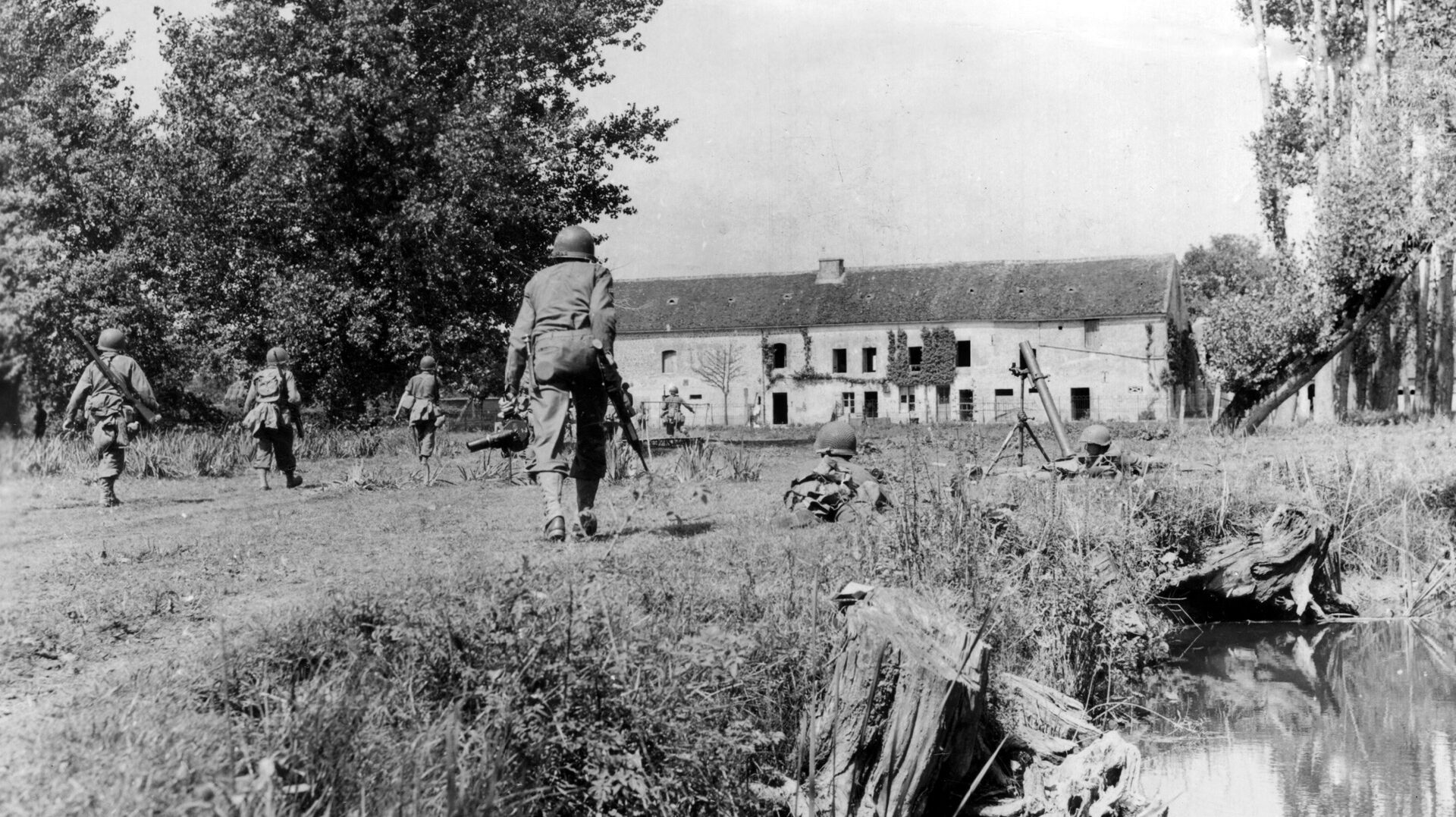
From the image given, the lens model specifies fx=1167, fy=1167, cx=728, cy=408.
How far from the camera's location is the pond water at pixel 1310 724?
6.88m

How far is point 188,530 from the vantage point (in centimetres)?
992

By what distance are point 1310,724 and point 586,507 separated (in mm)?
5462

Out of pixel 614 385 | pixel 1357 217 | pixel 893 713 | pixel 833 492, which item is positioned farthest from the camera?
pixel 1357 217

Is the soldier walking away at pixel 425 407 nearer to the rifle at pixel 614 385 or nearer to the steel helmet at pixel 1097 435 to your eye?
the rifle at pixel 614 385

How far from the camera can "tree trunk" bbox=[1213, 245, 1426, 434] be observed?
23.3 metres

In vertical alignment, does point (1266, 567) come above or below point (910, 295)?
below

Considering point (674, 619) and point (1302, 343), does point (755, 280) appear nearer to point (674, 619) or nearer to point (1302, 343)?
point (1302, 343)

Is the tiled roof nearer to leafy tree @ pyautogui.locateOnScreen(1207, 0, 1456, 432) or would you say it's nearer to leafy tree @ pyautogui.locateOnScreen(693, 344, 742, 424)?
leafy tree @ pyautogui.locateOnScreen(693, 344, 742, 424)

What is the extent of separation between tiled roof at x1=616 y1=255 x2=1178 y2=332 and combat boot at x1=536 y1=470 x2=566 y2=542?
48.3 meters

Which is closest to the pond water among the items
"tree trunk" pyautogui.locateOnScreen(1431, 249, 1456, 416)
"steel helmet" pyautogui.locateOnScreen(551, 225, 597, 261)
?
"steel helmet" pyautogui.locateOnScreen(551, 225, 597, 261)

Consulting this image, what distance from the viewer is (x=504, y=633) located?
187 inches

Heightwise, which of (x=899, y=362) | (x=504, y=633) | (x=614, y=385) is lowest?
(x=504, y=633)

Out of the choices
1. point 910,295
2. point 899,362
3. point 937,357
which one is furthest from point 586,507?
point 910,295

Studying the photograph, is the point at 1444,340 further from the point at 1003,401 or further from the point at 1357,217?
the point at 1003,401
